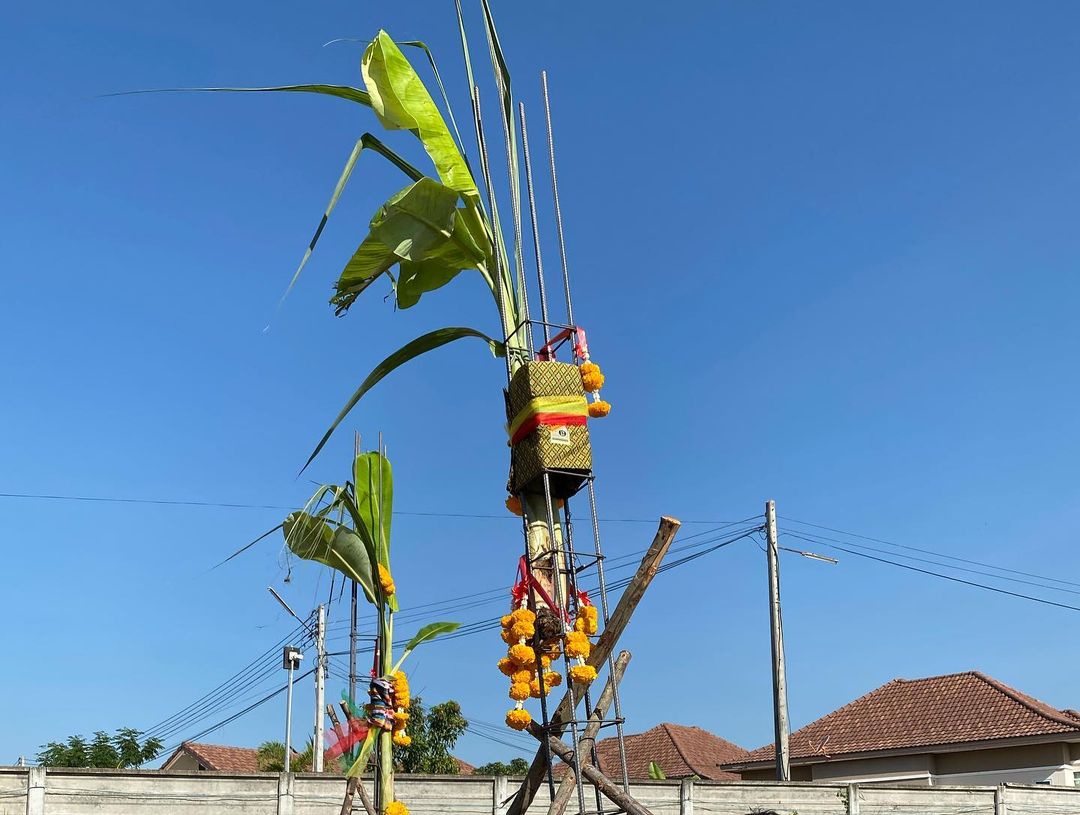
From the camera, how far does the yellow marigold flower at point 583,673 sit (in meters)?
6.52

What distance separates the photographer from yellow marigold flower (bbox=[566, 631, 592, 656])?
21.4 feet

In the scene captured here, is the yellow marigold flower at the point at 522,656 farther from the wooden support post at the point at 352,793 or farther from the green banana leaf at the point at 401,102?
the wooden support post at the point at 352,793

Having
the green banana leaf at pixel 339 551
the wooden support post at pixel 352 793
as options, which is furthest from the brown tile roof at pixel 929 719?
the green banana leaf at pixel 339 551

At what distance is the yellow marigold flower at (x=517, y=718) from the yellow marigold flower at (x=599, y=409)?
1.81 meters

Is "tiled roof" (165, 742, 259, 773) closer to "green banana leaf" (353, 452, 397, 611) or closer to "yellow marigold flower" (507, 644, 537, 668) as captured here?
"green banana leaf" (353, 452, 397, 611)

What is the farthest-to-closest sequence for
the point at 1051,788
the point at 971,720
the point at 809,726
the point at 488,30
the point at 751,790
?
the point at 809,726 < the point at 971,720 < the point at 1051,788 < the point at 751,790 < the point at 488,30

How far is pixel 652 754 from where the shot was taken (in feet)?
99.8

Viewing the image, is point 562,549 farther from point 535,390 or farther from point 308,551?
point 308,551

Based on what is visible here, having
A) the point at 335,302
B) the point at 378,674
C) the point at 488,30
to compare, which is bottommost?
the point at 378,674

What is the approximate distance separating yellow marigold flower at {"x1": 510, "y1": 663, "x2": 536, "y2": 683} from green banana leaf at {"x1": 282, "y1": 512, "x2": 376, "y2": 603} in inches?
124

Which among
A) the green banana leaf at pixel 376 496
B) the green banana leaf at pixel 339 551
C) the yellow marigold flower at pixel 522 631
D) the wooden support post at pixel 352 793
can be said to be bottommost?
the wooden support post at pixel 352 793

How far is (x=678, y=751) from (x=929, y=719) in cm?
794

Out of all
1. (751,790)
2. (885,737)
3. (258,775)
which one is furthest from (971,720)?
(258,775)

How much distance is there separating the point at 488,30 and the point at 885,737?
62.8 ft
